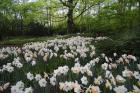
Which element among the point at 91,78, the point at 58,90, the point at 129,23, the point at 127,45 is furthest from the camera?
the point at 129,23

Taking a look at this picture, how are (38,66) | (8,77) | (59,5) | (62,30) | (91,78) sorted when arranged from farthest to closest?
1. (62,30)
2. (59,5)
3. (38,66)
4. (8,77)
5. (91,78)

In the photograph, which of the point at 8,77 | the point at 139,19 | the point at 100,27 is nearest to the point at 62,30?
the point at 100,27

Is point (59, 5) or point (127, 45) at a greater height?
point (59, 5)

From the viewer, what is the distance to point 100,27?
21938 mm

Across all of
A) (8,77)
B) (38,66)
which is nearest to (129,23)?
(38,66)

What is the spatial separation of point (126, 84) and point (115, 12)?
17.6 m

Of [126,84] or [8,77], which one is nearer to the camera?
[126,84]

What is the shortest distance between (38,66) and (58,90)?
2798mm

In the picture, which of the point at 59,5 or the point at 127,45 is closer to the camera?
the point at 127,45

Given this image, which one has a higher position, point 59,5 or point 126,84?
point 59,5

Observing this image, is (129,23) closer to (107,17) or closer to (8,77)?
(107,17)

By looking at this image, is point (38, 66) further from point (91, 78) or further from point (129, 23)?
point (129, 23)

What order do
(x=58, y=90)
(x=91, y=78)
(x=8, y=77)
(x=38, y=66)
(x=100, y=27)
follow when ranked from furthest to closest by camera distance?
1. (x=100, y=27)
2. (x=38, y=66)
3. (x=8, y=77)
4. (x=91, y=78)
5. (x=58, y=90)

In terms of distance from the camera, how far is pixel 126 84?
15.9 ft
